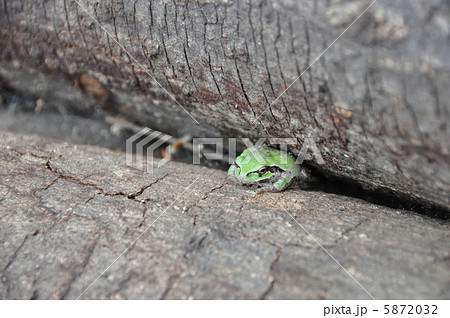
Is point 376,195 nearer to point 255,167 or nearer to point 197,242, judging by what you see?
point 255,167

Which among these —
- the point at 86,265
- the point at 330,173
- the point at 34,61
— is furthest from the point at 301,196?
the point at 34,61

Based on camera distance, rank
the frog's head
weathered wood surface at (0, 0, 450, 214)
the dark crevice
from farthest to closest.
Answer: the frog's head, the dark crevice, weathered wood surface at (0, 0, 450, 214)

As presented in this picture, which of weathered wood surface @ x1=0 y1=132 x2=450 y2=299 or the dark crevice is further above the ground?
weathered wood surface @ x1=0 y1=132 x2=450 y2=299

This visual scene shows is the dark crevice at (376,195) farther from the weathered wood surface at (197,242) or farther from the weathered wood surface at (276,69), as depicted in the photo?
the weathered wood surface at (197,242)

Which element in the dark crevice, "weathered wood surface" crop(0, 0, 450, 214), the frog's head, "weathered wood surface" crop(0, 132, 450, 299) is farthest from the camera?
the frog's head

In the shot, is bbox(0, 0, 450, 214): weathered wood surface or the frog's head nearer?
bbox(0, 0, 450, 214): weathered wood surface

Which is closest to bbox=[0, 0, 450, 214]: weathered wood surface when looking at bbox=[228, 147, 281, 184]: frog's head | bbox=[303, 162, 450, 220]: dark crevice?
bbox=[303, 162, 450, 220]: dark crevice

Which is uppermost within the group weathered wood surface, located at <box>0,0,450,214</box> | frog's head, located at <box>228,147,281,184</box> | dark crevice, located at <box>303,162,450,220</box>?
weathered wood surface, located at <box>0,0,450,214</box>

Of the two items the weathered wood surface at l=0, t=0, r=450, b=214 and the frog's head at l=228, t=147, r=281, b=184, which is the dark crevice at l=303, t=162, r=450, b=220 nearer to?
the weathered wood surface at l=0, t=0, r=450, b=214
